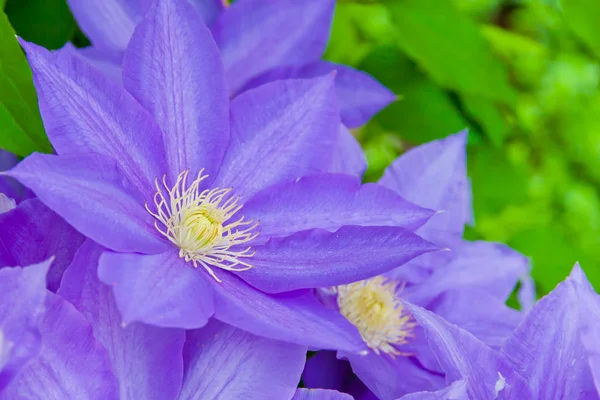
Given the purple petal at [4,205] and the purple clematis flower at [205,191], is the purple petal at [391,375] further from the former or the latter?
the purple petal at [4,205]

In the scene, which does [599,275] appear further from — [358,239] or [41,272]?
[41,272]

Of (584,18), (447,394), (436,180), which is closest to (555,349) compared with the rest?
(447,394)

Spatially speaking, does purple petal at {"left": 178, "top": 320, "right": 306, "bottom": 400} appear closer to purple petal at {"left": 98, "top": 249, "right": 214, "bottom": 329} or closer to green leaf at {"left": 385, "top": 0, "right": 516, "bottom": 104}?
purple petal at {"left": 98, "top": 249, "right": 214, "bottom": 329}

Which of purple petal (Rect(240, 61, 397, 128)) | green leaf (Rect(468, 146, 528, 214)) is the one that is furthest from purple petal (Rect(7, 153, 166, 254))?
green leaf (Rect(468, 146, 528, 214))

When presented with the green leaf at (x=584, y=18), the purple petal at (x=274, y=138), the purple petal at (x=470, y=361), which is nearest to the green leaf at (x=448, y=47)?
the green leaf at (x=584, y=18)

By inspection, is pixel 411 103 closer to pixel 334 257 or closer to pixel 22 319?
pixel 334 257

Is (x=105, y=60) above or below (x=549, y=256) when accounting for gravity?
above
